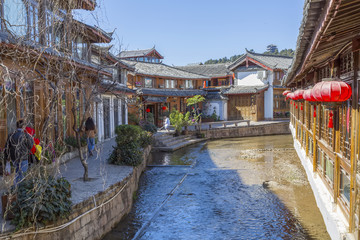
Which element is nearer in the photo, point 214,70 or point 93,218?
point 93,218

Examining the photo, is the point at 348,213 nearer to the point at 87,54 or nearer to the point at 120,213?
the point at 120,213

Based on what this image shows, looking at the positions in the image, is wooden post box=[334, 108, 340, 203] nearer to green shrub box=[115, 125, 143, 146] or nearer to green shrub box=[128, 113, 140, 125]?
green shrub box=[115, 125, 143, 146]

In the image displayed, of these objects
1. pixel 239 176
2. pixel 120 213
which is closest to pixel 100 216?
pixel 120 213

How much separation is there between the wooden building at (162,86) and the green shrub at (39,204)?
2115 cm

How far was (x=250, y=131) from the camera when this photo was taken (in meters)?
27.1

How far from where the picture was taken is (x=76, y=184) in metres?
7.86

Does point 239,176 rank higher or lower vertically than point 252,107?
lower

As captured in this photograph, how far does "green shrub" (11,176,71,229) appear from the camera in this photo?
509 centimetres

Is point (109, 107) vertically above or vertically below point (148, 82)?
below

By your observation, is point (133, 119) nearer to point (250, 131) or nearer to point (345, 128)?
point (250, 131)

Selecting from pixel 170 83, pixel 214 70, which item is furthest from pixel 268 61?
pixel 170 83

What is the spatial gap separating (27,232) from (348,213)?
4832 mm

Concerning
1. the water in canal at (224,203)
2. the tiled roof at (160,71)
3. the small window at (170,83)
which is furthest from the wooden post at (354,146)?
the small window at (170,83)

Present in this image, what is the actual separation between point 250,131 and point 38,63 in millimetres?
20288
